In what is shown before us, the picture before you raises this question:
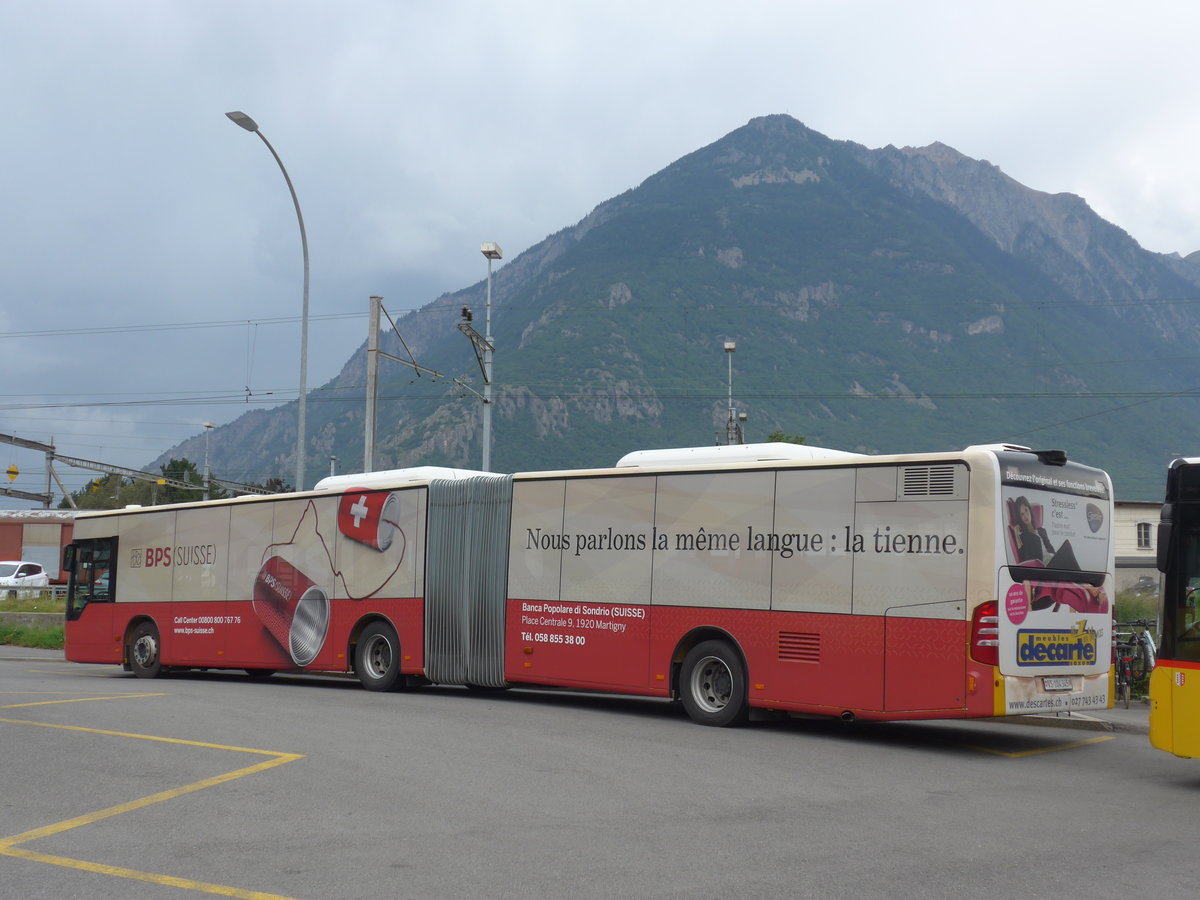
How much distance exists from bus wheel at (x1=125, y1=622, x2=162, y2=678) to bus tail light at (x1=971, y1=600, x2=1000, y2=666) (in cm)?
1500

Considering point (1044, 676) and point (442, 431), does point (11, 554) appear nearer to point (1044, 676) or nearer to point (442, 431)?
point (1044, 676)

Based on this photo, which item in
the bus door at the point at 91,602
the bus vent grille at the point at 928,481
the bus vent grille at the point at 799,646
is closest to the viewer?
the bus vent grille at the point at 928,481

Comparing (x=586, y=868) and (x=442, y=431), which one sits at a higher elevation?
(x=442, y=431)

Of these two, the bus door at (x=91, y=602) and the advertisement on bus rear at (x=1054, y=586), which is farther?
the bus door at (x=91, y=602)

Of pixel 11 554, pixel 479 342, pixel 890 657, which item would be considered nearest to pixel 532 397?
pixel 11 554

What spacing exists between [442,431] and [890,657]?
415 feet

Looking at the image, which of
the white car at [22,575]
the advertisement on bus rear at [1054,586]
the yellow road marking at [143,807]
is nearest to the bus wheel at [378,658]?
the yellow road marking at [143,807]

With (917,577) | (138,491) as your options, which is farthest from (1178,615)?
(138,491)

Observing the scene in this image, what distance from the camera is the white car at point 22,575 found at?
177 ft

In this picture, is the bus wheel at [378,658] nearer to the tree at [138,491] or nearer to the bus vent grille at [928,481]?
the bus vent grille at [928,481]

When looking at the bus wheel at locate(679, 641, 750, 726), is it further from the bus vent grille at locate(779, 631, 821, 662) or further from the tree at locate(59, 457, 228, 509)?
the tree at locate(59, 457, 228, 509)

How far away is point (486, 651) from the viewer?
16688 millimetres

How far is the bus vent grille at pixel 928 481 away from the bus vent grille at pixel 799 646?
1.86 metres

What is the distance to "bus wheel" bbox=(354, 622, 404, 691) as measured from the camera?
17875mm
